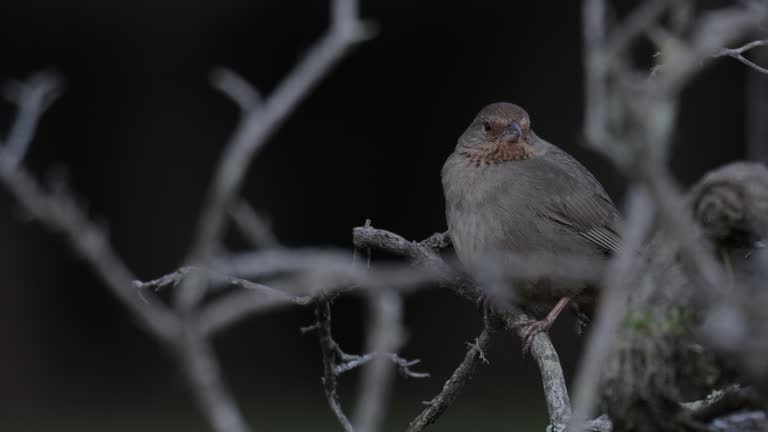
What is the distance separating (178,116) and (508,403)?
154 inches

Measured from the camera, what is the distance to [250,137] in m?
1.44

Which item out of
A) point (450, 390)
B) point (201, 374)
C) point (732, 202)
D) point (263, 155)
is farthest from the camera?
point (263, 155)

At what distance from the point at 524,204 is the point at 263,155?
5976mm

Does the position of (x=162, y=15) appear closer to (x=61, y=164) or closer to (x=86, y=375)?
(x=61, y=164)

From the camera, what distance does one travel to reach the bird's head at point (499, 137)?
4965 mm

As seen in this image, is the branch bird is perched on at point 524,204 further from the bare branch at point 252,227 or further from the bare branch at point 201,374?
the bare branch at point 201,374

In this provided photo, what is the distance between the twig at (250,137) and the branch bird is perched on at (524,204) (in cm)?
268

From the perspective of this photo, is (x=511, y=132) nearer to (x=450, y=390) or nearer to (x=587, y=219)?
(x=587, y=219)

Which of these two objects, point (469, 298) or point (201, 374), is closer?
point (201, 374)

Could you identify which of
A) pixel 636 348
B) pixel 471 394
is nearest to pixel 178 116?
pixel 471 394

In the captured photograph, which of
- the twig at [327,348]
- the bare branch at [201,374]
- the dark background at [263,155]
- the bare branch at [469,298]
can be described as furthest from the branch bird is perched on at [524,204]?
the dark background at [263,155]

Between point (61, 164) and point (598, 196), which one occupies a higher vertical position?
point (61, 164)

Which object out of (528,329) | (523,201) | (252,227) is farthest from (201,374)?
(523,201)

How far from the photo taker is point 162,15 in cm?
971
